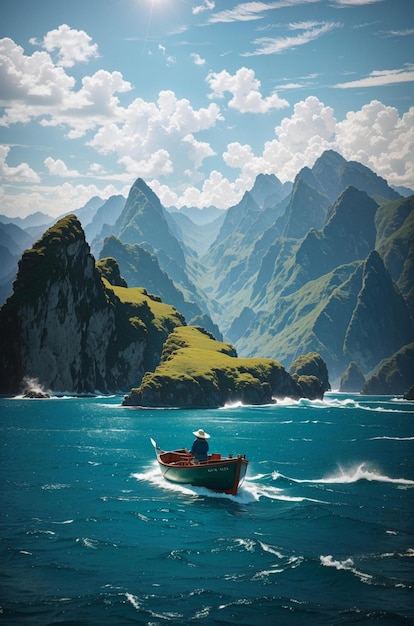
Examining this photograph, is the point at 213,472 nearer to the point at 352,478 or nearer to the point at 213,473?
the point at 213,473

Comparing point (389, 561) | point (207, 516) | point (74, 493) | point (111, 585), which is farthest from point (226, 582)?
point (74, 493)

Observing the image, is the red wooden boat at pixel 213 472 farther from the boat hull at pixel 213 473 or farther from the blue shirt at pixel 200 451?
the blue shirt at pixel 200 451

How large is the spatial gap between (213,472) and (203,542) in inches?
558

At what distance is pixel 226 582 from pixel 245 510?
1867cm

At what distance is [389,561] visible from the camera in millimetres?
40188

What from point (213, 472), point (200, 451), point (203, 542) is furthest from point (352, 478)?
point (203, 542)

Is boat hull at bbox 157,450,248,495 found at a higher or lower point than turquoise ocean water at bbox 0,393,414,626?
higher

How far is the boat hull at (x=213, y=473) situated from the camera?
57737 mm

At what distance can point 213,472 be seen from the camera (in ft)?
193

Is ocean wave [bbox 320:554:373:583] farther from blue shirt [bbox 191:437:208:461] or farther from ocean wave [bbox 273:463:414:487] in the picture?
ocean wave [bbox 273:463:414:487]

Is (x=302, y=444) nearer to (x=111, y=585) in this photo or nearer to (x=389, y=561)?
(x=389, y=561)

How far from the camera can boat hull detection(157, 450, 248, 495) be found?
189 feet

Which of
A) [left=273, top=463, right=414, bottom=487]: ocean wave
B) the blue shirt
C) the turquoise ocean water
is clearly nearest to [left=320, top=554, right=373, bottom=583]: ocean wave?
the turquoise ocean water

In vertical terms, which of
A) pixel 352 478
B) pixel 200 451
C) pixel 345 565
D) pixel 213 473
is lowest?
pixel 352 478
